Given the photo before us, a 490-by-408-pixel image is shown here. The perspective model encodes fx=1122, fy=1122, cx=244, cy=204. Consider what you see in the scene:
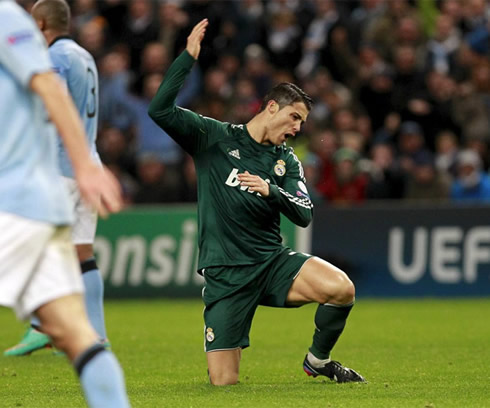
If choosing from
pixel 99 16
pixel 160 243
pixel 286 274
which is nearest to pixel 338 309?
pixel 286 274

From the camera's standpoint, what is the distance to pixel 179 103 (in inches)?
629

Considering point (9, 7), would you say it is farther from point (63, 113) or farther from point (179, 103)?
point (179, 103)

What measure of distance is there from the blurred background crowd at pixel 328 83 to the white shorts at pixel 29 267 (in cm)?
1056

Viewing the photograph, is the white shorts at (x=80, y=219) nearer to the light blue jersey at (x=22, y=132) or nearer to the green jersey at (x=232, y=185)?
the green jersey at (x=232, y=185)

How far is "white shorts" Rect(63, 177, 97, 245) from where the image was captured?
7.98m

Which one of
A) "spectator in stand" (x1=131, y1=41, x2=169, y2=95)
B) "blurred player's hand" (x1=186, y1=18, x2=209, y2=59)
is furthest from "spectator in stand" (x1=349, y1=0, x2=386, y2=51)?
"blurred player's hand" (x1=186, y1=18, x2=209, y2=59)

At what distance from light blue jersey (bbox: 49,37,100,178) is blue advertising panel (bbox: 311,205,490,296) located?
21.9 feet

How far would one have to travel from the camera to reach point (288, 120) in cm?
735

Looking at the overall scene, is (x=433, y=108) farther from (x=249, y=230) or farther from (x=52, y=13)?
(x=249, y=230)

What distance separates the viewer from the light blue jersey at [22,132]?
4145 millimetres

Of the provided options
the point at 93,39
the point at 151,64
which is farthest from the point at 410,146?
the point at 93,39

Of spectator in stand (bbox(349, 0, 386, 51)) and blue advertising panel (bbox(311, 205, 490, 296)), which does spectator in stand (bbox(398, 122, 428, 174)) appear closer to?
blue advertising panel (bbox(311, 205, 490, 296))

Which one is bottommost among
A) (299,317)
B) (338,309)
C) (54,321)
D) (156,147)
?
(299,317)

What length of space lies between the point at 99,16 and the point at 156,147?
275 cm
